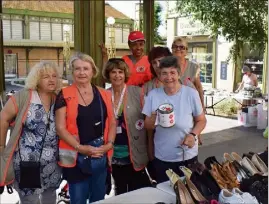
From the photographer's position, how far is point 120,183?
9.33 ft

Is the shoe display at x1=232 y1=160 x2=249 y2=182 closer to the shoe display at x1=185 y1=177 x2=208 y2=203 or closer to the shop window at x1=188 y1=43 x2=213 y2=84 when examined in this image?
the shoe display at x1=185 y1=177 x2=208 y2=203

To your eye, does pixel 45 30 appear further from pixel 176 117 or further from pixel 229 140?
pixel 176 117

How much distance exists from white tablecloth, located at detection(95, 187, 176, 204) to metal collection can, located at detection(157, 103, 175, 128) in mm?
459

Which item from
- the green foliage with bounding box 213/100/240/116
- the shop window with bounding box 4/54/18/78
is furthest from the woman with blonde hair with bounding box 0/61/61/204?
the shop window with bounding box 4/54/18/78

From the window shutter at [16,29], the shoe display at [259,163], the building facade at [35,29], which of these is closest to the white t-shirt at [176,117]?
the shoe display at [259,163]

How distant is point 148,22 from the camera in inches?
268

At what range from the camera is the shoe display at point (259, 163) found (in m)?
2.31

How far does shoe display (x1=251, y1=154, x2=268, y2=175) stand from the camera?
231 cm

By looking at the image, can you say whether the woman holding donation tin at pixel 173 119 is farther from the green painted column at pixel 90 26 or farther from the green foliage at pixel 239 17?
the green foliage at pixel 239 17

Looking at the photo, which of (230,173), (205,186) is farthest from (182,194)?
(230,173)

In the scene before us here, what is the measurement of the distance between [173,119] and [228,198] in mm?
697

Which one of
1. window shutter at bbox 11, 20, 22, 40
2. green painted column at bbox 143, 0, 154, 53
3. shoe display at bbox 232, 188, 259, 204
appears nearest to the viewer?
shoe display at bbox 232, 188, 259, 204

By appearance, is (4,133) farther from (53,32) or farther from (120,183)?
(53,32)

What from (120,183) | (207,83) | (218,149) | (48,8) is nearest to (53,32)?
(48,8)
